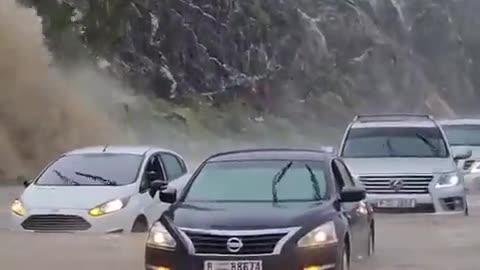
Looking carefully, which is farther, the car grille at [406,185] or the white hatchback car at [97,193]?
the car grille at [406,185]

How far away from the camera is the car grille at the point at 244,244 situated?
408 inches

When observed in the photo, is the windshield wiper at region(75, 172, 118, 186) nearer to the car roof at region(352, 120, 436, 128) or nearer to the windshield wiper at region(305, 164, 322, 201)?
the windshield wiper at region(305, 164, 322, 201)

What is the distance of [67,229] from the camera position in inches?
602

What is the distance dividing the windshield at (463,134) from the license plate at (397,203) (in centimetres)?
895

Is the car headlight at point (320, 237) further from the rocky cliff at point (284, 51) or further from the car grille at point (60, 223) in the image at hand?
the rocky cliff at point (284, 51)

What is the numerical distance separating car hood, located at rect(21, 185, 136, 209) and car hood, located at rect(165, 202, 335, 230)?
14.1 ft

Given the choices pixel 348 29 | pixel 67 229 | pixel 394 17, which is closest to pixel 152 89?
pixel 348 29

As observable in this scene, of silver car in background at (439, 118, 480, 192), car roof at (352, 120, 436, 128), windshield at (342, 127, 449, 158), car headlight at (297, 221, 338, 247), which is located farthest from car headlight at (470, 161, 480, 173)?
car headlight at (297, 221, 338, 247)

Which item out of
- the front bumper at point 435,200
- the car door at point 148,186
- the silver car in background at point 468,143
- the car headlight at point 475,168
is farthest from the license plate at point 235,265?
the car headlight at point 475,168

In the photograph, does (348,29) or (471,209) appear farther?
(348,29)

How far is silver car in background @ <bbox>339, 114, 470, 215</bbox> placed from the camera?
18.1 m

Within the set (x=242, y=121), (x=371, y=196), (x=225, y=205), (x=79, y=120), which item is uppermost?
(x=225, y=205)

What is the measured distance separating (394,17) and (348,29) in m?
7.58

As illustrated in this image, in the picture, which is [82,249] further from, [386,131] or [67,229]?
[386,131]
